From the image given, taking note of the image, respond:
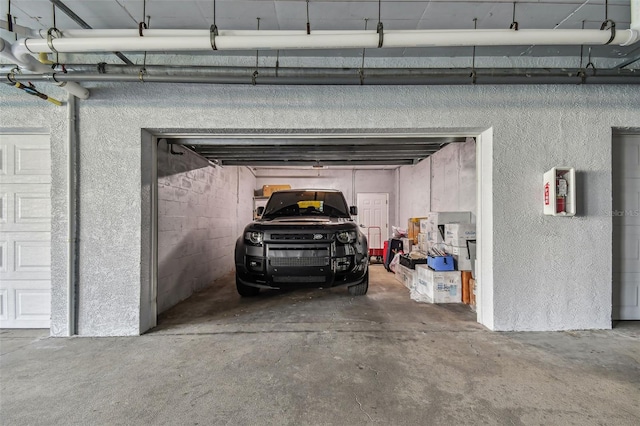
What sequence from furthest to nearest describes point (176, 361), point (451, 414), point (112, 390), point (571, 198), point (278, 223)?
point (278, 223) → point (571, 198) → point (176, 361) → point (112, 390) → point (451, 414)

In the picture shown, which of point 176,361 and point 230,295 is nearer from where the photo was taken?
point 176,361

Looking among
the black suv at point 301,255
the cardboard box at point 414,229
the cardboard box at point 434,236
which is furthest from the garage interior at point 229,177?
the black suv at point 301,255

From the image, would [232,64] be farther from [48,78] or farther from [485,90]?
[485,90]

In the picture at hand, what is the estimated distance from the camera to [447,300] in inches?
149

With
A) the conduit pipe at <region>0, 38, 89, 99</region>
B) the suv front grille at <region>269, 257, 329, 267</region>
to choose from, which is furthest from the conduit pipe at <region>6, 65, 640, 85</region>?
the suv front grille at <region>269, 257, 329, 267</region>

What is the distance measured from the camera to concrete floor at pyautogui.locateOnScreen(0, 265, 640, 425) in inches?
65.2

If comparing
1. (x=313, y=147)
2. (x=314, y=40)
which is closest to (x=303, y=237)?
(x=313, y=147)

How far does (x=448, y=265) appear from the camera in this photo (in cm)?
385

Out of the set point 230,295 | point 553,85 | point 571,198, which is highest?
point 553,85

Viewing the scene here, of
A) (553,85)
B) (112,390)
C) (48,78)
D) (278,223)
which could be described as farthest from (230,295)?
(553,85)

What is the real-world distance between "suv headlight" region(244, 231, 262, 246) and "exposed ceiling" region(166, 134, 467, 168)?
1.19 metres

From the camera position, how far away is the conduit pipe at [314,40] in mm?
1896

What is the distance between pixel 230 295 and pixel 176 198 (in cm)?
164

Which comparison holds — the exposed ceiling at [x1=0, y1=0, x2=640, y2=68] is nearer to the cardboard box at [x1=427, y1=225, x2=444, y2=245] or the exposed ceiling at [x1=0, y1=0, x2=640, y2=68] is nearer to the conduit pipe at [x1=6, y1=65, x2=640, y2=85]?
the conduit pipe at [x1=6, y1=65, x2=640, y2=85]
